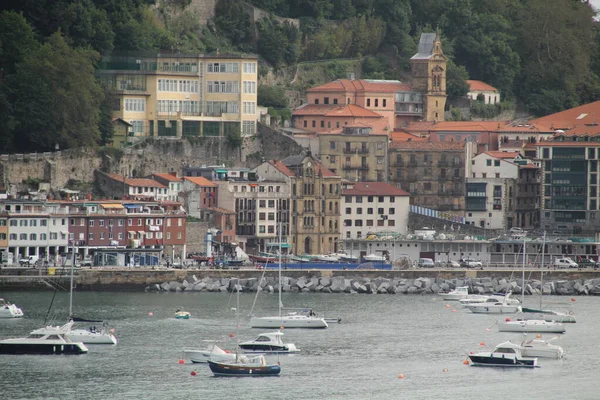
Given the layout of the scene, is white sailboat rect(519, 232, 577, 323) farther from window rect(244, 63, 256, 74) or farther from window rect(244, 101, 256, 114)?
window rect(244, 63, 256, 74)

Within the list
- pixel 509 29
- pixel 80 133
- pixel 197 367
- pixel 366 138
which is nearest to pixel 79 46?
pixel 80 133

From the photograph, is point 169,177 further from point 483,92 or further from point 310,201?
point 483,92

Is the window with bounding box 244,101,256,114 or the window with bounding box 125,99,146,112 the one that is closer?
the window with bounding box 125,99,146,112

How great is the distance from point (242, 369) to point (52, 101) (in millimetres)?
43697

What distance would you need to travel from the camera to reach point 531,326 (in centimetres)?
10338

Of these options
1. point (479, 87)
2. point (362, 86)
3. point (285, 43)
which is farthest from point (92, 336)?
point (479, 87)

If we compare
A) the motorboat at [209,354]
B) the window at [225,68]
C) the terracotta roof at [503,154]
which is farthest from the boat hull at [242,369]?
the terracotta roof at [503,154]

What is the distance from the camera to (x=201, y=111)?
137375 millimetres

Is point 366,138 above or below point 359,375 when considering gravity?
above

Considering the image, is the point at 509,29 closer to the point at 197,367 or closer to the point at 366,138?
the point at 366,138

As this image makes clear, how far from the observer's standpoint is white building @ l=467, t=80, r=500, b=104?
154 metres

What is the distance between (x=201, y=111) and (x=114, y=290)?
→ 21921mm

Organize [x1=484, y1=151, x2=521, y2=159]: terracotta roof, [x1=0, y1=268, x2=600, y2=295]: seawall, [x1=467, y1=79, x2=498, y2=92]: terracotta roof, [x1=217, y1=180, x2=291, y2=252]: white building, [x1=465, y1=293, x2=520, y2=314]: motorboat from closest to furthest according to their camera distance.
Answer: [x1=465, y1=293, x2=520, y2=314]: motorboat → [x1=0, y1=268, x2=600, y2=295]: seawall → [x1=217, y1=180, x2=291, y2=252]: white building → [x1=484, y1=151, x2=521, y2=159]: terracotta roof → [x1=467, y1=79, x2=498, y2=92]: terracotta roof

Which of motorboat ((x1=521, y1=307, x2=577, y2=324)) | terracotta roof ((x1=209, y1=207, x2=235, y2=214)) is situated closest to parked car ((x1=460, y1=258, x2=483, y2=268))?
terracotta roof ((x1=209, y1=207, x2=235, y2=214))
